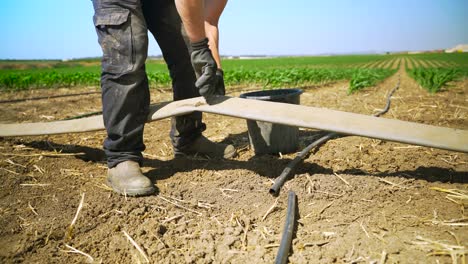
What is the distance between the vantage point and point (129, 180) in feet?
6.56

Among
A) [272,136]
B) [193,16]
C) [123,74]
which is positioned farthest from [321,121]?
[123,74]

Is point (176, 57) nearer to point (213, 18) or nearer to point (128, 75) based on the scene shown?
point (213, 18)

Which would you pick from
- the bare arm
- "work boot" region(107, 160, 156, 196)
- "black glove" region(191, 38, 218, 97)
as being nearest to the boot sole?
"work boot" region(107, 160, 156, 196)

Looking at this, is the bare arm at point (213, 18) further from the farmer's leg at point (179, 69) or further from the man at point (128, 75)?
the man at point (128, 75)

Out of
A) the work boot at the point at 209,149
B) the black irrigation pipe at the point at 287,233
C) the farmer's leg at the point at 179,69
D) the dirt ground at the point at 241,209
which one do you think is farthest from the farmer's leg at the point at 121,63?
the black irrigation pipe at the point at 287,233

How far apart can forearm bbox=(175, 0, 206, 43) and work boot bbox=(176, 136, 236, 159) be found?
943 millimetres

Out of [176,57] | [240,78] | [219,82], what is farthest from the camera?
[240,78]

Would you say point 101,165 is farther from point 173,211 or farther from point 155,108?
point 173,211

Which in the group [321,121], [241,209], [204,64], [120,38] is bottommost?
[241,209]

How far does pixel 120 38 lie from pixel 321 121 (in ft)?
4.36

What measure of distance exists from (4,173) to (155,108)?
1.21 meters

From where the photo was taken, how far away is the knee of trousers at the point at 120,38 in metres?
1.99

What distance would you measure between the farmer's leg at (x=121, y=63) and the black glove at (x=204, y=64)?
34cm

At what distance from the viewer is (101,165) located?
8.46 ft
